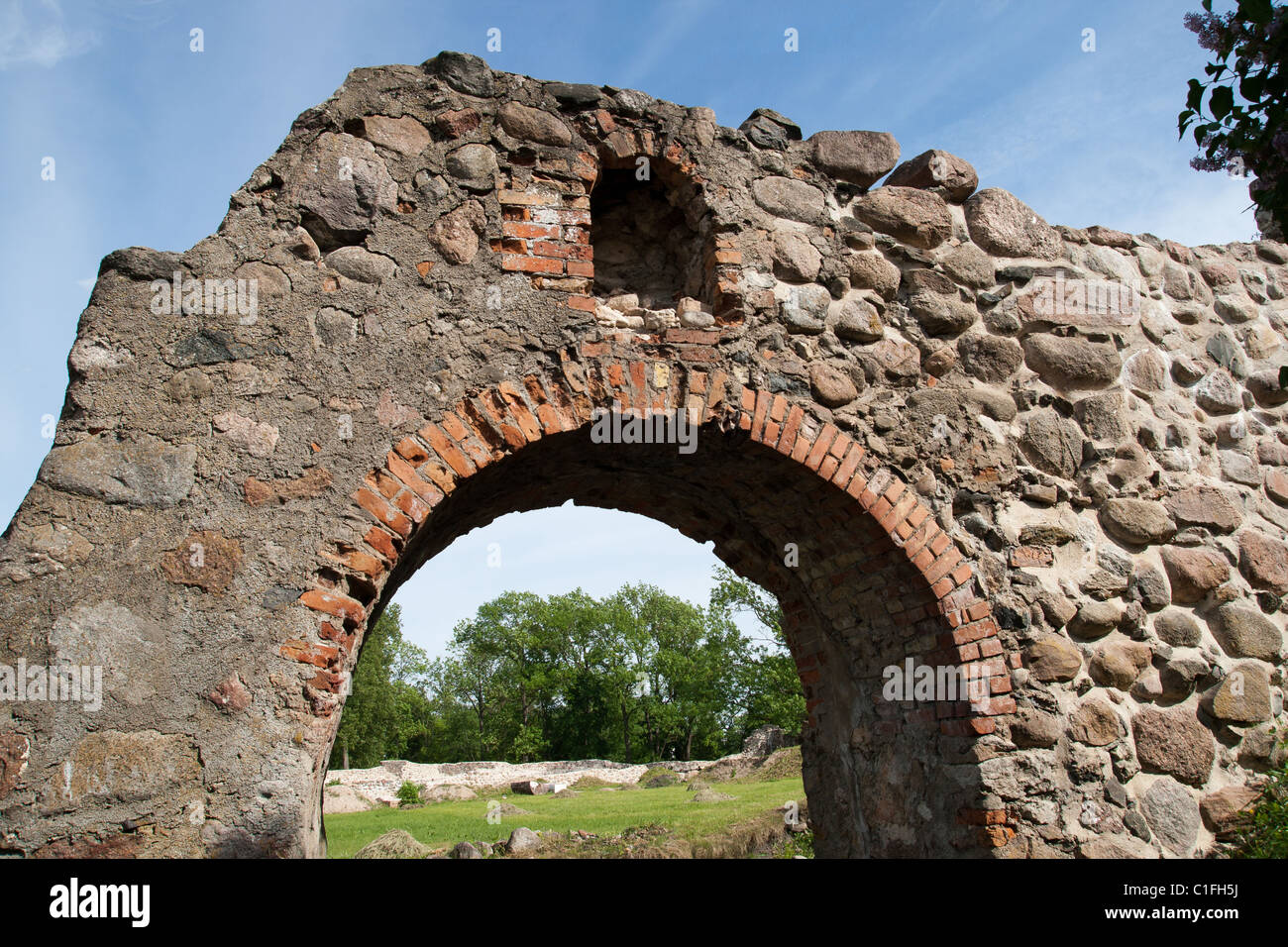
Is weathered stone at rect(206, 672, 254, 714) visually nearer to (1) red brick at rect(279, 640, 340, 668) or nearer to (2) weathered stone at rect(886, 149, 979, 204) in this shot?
(1) red brick at rect(279, 640, 340, 668)

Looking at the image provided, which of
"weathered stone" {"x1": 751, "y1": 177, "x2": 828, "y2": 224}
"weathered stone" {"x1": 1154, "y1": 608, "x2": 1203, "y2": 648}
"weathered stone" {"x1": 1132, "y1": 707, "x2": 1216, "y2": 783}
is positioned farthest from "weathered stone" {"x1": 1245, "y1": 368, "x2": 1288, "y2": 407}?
"weathered stone" {"x1": 751, "y1": 177, "x2": 828, "y2": 224}

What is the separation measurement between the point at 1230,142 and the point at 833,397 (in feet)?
5.32

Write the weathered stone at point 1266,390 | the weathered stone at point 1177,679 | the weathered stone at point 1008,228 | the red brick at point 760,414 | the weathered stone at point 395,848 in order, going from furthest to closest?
1. the weathered stone at point 395,848
2. the weathered stone at point 1266,390
3. the weathered stone at point 1008,228
4. the weathered stone at point 1177,679
5. the red brick at point 760,414

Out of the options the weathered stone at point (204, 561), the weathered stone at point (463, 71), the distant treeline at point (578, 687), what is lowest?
the distant treeline at point (578, 687)

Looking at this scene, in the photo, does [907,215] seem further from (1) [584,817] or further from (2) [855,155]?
(1) [584,817]

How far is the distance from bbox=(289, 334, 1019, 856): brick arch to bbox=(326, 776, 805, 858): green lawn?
17.2 ft

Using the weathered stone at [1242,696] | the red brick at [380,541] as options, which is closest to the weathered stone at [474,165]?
the red brick at [380,541]

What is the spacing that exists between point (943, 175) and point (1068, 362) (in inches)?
43.9

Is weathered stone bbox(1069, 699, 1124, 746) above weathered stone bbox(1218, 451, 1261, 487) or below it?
below

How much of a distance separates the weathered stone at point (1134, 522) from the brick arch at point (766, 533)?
2.90 ft

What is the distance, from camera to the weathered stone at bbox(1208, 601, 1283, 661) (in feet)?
12.8

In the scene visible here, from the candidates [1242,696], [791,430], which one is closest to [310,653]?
[791,430]

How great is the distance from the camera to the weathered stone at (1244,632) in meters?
3.91

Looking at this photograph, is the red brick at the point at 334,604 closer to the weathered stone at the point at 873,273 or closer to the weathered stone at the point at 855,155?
the weathered stone at the point at 873,273
